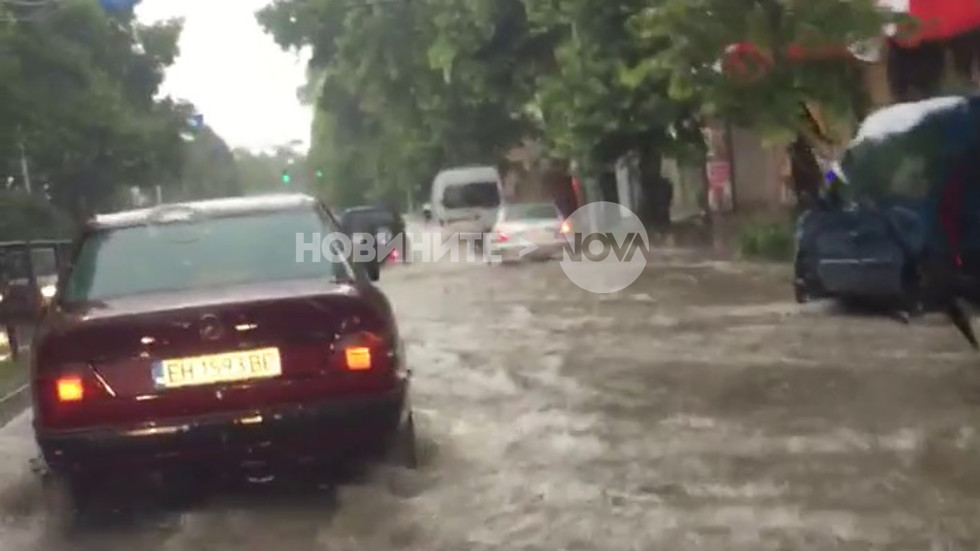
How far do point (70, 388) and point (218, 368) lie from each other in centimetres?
67

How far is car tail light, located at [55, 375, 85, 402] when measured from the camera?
7633 millimetres

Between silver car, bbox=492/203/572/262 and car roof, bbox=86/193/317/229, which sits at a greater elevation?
car roof, bbox=86/193/317/229

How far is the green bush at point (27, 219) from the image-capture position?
49969 millimetres

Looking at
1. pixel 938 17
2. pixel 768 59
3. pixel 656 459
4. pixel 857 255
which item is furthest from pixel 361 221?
pixel 768 59

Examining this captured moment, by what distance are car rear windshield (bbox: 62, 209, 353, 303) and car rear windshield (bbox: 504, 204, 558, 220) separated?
26668 millimetres

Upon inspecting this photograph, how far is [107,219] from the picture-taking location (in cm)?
911

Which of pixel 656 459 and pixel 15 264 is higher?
pixel 15 264

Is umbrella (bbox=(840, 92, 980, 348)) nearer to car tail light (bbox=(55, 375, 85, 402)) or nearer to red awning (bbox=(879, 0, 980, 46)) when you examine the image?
car tail light (bbox=(55, 375, 85, 402))

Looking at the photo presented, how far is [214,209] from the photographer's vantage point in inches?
360

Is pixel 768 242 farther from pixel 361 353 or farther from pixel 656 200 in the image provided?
pixel 361 353

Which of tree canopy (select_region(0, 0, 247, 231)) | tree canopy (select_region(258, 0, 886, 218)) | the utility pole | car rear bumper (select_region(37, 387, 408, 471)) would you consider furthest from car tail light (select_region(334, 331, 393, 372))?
the utility pole

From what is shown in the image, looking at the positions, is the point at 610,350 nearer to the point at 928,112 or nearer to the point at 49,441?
the point at 928,112

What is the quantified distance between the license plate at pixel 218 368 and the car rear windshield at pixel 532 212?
27947 millimetres

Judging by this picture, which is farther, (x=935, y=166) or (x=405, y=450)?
(x=935, y=166)
